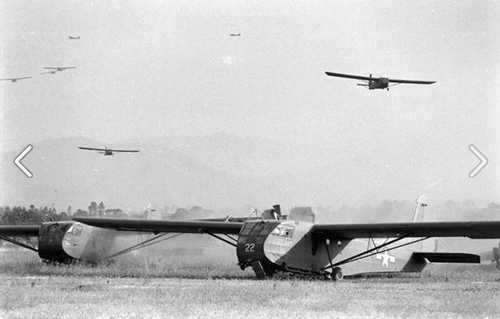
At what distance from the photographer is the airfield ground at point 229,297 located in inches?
859

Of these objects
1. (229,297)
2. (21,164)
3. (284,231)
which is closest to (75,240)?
(284,231)

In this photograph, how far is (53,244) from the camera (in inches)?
1660

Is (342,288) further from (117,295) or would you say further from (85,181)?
(85,181)

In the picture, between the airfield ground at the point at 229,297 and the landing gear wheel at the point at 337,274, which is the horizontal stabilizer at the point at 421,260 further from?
the landing gear wheel at the point at 337,274

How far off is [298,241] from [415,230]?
15.4 feet

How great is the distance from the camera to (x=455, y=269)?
160 feet

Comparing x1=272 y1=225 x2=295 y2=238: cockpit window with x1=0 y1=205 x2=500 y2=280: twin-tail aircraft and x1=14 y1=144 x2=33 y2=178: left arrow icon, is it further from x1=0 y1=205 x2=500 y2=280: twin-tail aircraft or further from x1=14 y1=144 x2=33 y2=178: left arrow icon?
x1=14 y1=144 x2=33 y2=178: left arrow icon

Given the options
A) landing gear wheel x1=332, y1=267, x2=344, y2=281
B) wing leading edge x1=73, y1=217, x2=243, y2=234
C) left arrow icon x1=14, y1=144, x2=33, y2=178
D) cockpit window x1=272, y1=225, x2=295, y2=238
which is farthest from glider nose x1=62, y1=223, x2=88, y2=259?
left arrow icon x1=14, y1=144, x2=33, y2=178

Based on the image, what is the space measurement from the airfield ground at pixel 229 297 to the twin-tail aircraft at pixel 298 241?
73.3 inches

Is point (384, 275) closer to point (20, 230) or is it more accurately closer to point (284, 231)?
point (284, 231)

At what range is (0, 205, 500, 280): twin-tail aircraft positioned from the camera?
35.2m

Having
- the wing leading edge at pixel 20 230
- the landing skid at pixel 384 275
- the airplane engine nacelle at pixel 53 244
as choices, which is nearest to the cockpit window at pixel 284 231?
the landing skid at pixel 384 275

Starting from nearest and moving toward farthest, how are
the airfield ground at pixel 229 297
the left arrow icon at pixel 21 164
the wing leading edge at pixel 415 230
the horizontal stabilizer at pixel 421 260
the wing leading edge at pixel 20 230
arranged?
the airfield ground at pixel 229 297 < the wing leading edge at pixel 415 230 < the horizontal stabilizer at pixel 421 260 < the wing leading edge at pixel 20 230 < the left arrow icon at pixel 21 164

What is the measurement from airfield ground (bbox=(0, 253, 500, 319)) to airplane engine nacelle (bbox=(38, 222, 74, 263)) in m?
3.16
